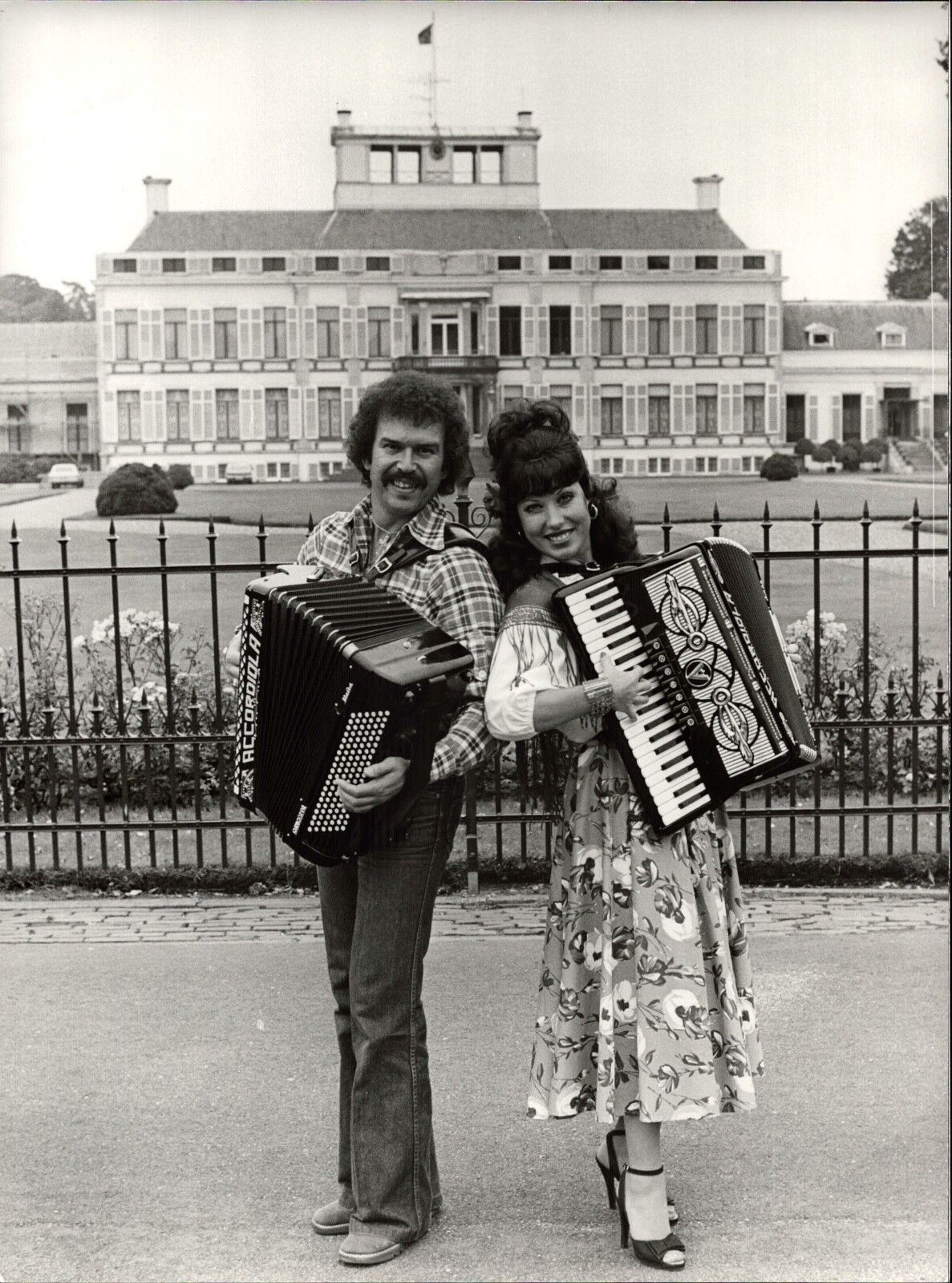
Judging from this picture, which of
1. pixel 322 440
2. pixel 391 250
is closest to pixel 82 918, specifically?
pixel 322 440

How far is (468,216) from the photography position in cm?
784

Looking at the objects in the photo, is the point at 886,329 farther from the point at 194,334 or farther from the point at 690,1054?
the point at 690,1054

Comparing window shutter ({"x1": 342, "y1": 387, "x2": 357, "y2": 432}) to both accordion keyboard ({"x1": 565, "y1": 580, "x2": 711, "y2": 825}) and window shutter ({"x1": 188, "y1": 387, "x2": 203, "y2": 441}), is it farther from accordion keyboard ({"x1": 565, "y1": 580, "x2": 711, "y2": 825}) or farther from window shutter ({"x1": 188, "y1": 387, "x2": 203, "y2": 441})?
accordion keyboard ({"x1": 565, "y1": 580, "x2": 711, "y2": 825})

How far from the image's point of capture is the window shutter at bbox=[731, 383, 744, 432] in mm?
8523

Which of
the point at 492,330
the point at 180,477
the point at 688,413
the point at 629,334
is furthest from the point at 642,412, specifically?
the point at 180,477

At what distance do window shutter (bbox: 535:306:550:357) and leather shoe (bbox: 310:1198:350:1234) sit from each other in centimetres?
621

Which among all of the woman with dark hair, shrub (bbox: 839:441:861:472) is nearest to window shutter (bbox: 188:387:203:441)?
shrub (bbox: 839:441:861:472)

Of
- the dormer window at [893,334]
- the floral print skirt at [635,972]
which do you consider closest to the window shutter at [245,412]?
the dormer window at [893,334]

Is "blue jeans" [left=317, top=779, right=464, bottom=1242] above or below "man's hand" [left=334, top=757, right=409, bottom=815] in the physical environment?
below

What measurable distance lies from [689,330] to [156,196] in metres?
3.29

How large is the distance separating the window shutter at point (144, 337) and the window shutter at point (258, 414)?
697 millimetres

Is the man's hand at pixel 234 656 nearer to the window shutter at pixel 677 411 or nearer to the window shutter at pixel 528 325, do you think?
the window shutter at pixel 528 325

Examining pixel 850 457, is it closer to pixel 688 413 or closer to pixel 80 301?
pixel 688 413

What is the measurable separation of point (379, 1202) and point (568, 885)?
0.84 m
